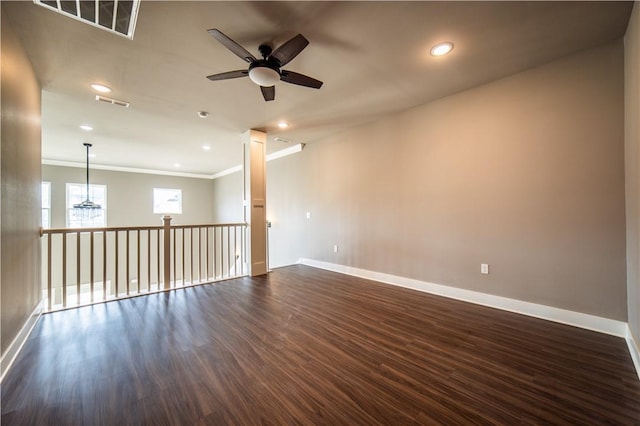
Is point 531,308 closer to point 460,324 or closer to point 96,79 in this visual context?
point 460,324

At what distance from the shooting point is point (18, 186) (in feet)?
7.11

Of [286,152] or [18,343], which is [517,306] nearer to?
[18,343]

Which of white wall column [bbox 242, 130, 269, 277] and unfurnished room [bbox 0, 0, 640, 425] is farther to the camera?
white wall column [bbox 242, 130, 269, 277]

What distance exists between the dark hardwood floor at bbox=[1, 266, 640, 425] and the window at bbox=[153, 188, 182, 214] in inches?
232

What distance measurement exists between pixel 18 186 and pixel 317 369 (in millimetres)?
2995

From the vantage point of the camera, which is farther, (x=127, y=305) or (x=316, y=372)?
(x=127, y=305)

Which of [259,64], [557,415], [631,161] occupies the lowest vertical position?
[557,415]

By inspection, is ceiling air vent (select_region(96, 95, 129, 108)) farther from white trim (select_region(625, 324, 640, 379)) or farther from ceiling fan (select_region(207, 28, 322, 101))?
white trim (select_region(625, 324, 640, 379))

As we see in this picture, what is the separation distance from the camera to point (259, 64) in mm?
2131

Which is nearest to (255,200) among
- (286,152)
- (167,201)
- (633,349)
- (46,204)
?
(286,152)

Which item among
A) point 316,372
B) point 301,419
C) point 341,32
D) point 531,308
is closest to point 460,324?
point 531,308

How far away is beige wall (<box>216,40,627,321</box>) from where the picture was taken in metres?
2.28

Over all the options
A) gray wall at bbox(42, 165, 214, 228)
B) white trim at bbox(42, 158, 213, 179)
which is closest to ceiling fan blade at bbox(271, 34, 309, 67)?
gray wall at bbox(42, 165, 214, 228)

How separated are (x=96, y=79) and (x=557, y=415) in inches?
190
